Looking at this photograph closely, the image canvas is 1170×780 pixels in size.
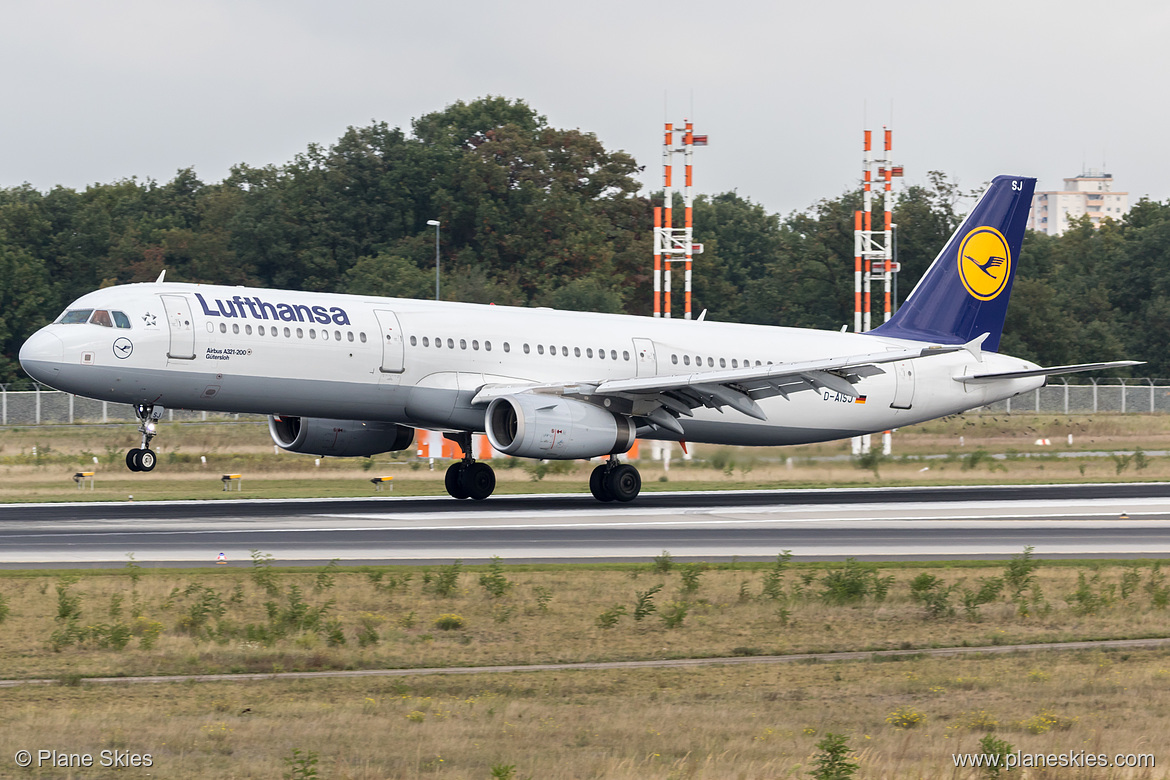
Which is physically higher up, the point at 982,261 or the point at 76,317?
the point at 982,261

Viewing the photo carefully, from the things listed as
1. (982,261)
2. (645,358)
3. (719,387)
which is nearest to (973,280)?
(982,261)

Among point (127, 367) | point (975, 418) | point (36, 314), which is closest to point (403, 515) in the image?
point (127, 367)

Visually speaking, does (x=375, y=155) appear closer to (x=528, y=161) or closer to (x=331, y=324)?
(x=528, y=161)

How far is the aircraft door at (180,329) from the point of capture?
29344mm

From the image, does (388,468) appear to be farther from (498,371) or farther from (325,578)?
(325,578)

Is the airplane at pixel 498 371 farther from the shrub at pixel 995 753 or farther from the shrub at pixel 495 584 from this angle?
the shrub at pixel 995 753

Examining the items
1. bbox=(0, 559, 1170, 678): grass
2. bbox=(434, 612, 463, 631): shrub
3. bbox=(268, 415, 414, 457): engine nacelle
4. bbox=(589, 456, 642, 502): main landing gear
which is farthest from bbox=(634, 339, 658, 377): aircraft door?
bbox=(434, 612, 463, 631): shrub

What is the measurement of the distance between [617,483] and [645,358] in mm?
3654

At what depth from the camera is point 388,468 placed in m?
46.1

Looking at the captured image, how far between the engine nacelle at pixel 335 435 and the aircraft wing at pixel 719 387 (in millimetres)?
3319

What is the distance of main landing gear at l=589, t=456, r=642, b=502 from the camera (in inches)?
1334

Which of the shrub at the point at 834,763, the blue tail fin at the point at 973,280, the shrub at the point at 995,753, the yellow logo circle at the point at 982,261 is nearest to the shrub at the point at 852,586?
the shrub at the point at 995,753

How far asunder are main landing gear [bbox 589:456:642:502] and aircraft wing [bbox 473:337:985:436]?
1.37 meters

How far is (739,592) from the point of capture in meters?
18.8
